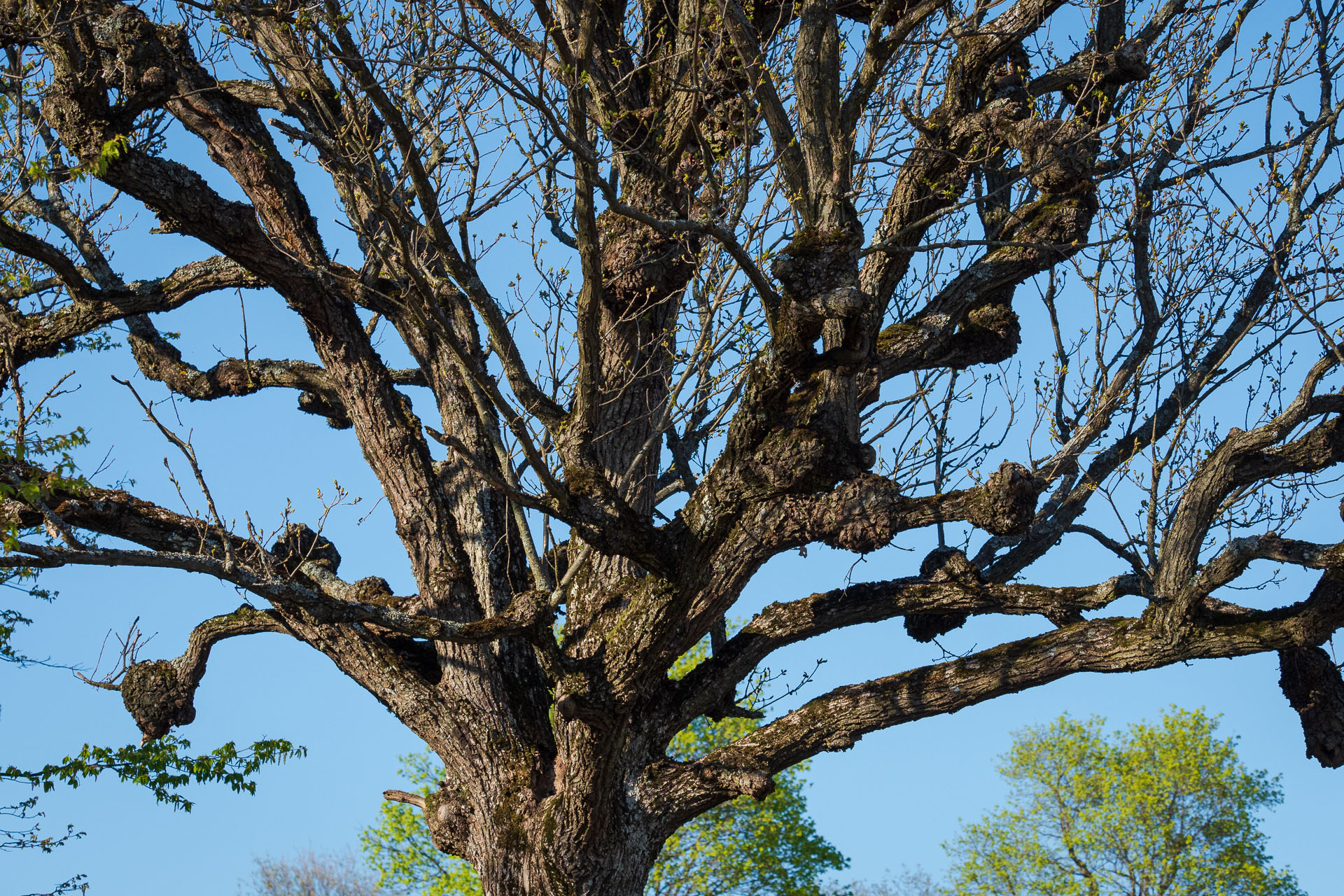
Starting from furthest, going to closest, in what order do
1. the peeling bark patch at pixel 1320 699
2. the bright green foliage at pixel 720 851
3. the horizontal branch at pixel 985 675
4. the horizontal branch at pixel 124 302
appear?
1. the bright green foliage at pixel 720 851
2. the horizontal branch at pixel 124 302
3. the peeling bark patch at pixel 1320 699
4. the horizontal branch at pixel 985 675

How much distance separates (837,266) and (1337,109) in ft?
14.3

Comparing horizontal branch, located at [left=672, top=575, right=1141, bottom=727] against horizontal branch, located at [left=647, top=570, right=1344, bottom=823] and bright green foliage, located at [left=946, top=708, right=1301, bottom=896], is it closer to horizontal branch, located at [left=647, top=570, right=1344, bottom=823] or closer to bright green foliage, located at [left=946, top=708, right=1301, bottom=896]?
horizontal branch, located at [left=647, top=570, right=1344, bottom=823]

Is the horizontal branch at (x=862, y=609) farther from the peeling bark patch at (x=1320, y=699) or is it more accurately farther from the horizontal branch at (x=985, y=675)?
the peeling bark patch at (x=1320, y=699)

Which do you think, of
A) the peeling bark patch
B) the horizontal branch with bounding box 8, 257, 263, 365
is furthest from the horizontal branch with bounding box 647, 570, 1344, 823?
the horizontal branch with bounding box 8, 257, 263, 365

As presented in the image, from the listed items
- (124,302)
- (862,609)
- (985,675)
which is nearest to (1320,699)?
(985,675)

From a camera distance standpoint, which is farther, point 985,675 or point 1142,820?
point 1142,820

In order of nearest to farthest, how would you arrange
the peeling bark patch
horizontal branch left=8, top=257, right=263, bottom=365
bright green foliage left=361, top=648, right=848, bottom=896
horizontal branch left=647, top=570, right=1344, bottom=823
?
1. horizontal branch left=647, top=570, right=1344, bottom=823
2. the peeling bark patch
3. horizontal branch left=8, top=257, right=263, bottom=365
4. bright green foliage left=361, top=648, right=848, bottom=896

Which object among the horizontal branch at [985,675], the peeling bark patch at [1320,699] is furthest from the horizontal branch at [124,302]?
the peeling bark patch at [1320,699]

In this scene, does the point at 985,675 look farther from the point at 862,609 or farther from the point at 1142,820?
the point at 1142,820

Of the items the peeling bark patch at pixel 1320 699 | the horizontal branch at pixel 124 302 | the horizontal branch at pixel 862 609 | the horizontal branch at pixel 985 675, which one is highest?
the horizontal branch at pixel 124 302

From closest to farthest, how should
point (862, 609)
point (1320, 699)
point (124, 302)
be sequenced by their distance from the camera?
point (1320, 699)
point (862, 609)
point (124, 302)

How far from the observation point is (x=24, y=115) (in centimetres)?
846

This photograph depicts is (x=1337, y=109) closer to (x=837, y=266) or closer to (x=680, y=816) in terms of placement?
(x=837, y=266)

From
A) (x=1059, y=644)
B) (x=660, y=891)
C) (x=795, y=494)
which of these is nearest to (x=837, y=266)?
(x=795, y=494)
